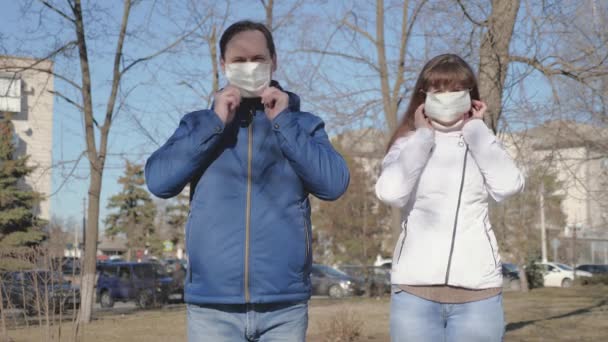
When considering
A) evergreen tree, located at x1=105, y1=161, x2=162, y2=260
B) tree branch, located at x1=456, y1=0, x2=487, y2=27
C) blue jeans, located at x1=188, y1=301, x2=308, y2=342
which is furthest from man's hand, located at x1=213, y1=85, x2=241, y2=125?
evergreen tree, located at x1=105, y1=161, x2=162, y2=260

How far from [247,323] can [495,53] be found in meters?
8.03

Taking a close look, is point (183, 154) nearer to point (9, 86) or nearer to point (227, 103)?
point (227, 103)

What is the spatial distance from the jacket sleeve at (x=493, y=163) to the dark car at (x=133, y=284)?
78.3ft

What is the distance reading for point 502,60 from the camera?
385 inches

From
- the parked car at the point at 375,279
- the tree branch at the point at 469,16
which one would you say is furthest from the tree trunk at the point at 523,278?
the tree branch at the point at 469,16

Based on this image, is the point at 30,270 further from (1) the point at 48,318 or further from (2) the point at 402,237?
(2) the point at 402,237

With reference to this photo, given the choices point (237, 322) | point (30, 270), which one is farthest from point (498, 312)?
point (30, 270)

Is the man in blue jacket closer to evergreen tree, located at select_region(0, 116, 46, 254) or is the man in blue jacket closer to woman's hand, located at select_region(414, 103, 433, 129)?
woman's hand, located at select_region(414, 103, 433, 129)

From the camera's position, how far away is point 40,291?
7.45m

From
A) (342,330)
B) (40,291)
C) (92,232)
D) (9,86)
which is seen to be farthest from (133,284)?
(40,291)

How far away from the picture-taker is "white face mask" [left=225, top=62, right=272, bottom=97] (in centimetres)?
261

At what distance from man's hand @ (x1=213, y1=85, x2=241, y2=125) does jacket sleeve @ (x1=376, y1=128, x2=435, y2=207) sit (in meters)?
0.84

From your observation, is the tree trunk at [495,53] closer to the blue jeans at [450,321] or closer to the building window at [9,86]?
the blue jeans at [450,321]

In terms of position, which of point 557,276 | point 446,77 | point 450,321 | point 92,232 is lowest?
point 557,276
